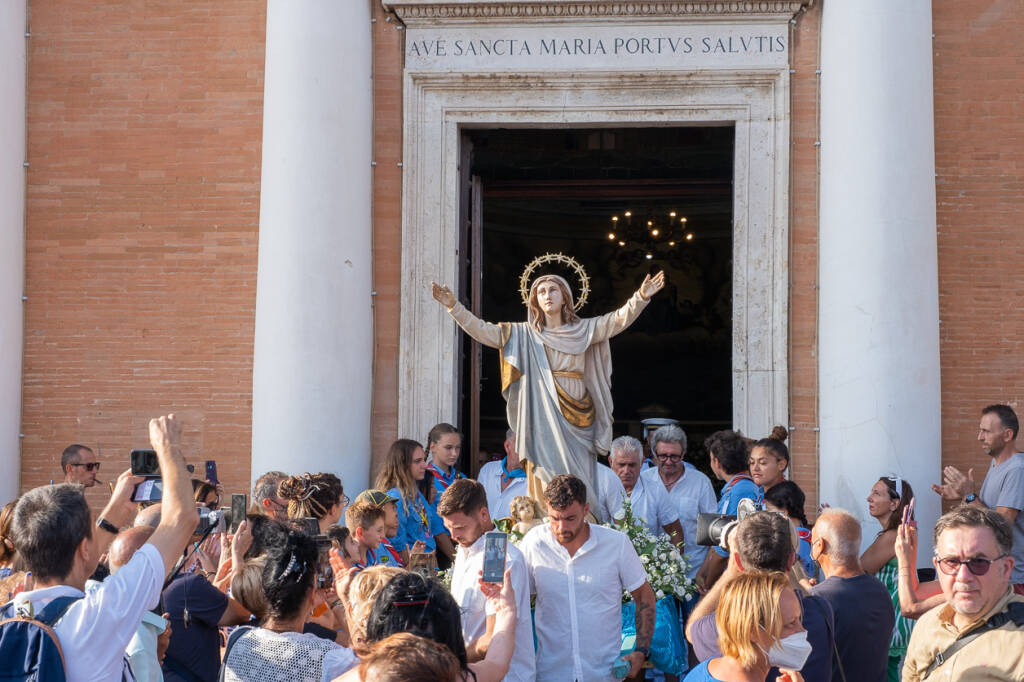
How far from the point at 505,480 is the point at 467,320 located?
1.70 meters

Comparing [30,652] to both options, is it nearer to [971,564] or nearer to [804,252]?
[971,564]

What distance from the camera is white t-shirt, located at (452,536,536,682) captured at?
5.00 m

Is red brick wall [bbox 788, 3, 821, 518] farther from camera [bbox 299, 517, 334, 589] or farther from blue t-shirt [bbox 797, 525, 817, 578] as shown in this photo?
camera [bbox 299, 517, 334, 589]

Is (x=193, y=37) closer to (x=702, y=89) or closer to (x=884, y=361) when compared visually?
(x=702, y=89)

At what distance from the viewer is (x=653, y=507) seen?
852 cm

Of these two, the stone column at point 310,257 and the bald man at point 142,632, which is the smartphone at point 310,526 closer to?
the bald man at point 142,632

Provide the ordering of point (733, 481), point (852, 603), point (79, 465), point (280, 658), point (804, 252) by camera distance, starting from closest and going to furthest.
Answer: point (280, 658), point (852, 603), point (733, 481), point (79, 465), point (804, 252)

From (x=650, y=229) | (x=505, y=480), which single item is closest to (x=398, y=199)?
(x=505, y=480)

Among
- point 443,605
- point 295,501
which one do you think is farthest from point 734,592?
point 295,501

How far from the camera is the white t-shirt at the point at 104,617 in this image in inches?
134

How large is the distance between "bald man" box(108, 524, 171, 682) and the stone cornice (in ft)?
24.3

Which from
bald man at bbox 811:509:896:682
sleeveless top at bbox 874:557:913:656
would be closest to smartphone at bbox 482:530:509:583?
bald man at bbox 811:509:896:682

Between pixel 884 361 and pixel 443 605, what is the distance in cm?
718

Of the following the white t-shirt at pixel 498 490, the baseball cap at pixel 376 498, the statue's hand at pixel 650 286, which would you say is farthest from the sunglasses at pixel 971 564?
the white t-shirt at pixel 498 490
